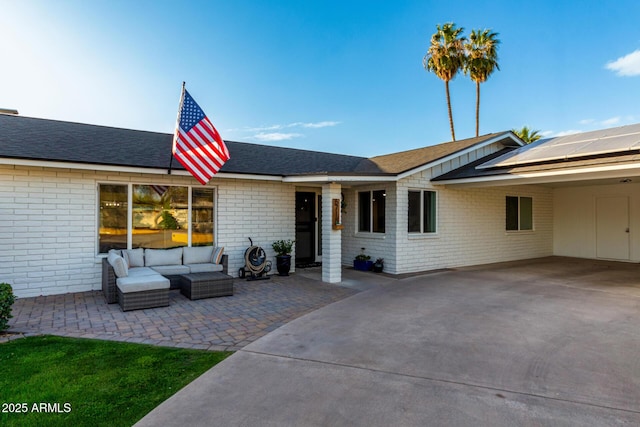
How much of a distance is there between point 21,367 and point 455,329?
5219 millimetres

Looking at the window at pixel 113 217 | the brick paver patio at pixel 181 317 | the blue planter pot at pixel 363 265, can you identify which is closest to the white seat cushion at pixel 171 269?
the brick paver patio at pixel 181 317

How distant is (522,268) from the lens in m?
10.5

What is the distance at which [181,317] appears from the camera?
5.58 metres

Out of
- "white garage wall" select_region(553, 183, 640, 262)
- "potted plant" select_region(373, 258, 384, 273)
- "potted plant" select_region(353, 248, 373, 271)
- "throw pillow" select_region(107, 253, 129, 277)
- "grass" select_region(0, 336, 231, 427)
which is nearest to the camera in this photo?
"grass" select_region(0, 336, 231, 427)

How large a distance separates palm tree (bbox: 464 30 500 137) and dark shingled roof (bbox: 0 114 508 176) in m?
12.9

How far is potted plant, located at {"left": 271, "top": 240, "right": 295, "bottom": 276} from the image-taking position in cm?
932

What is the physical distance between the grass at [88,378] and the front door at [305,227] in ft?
22.3

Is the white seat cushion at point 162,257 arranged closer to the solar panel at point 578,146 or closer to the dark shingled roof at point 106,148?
the dark shingled roof at point 106,148

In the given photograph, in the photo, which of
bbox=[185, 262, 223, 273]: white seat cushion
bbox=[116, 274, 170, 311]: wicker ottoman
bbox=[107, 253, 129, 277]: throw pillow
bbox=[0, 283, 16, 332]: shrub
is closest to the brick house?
bbox=[185, 262, 223, 273]: white seat cushion

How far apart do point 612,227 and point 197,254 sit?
14.0m

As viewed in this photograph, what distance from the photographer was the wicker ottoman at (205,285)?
6680 millimetres

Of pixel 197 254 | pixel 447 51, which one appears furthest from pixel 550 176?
pixel 447 51

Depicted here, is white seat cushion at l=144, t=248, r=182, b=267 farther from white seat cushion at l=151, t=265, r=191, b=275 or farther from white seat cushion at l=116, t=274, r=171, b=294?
white seat cushion at l=116, t=274, r=171, b=294

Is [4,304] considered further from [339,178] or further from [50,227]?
[339,178]
